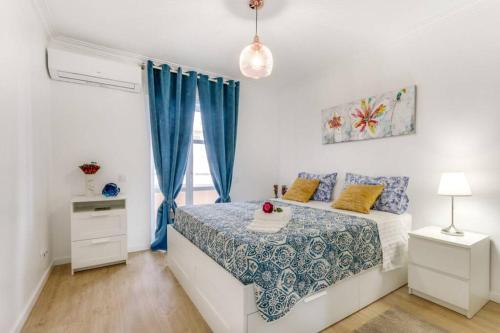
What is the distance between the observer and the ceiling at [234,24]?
2.24 metres

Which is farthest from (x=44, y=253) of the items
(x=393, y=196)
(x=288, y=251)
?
(x=393, y=196)

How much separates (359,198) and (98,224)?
289 cm

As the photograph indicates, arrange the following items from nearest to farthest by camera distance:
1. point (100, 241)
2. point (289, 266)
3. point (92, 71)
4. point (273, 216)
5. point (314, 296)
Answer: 1. point (289, 266)
2. point (314, 296)
3. point (273, 216)
4. point (100, 241)
5. point (92, 71)

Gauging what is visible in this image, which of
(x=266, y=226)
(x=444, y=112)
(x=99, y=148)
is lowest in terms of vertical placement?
(x=266, y=226)

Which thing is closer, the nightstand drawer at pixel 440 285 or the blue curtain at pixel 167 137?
the nightstand drawer at pixel 440 285

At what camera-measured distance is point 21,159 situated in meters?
1.89

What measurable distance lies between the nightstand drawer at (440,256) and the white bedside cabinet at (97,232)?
3025 millimetres

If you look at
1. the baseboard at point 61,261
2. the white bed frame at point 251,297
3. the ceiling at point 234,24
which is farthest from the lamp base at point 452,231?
the baseboard at point 61,261

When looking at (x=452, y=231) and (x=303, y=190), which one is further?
(x=303, y=190)

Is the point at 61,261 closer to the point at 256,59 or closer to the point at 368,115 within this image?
the point at 256,59

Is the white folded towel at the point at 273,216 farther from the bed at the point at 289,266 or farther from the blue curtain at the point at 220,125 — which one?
the blue curtain at the point at 220,125

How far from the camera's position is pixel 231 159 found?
3.94 m

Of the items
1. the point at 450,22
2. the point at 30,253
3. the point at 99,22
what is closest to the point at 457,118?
the point at 450,22

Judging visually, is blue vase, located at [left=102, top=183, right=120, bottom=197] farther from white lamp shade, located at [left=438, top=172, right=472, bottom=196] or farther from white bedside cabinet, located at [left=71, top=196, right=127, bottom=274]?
white lamp shade, located at [left=438, top=172, right=472, bottom=196]
